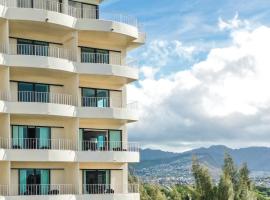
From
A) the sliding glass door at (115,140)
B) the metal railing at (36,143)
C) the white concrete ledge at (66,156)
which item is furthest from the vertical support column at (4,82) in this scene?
the sliding glass door at (115,140)

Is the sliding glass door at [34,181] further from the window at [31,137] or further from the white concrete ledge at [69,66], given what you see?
the white concrete ledge at [69,66]

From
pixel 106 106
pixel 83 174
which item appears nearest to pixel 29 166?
pixel 83 174

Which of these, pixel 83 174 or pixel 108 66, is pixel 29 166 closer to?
pixel 83 174

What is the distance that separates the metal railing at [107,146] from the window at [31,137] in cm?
215

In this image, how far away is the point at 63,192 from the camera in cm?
3369

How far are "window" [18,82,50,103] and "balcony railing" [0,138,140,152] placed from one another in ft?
7.12

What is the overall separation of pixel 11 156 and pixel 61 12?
8.92 meters

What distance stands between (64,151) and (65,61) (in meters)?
4.80

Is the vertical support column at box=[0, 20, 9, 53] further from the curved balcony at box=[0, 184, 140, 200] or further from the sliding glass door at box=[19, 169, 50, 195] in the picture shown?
the curved balcony at box=[0, 184, 140, 200]

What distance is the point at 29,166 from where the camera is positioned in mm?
33219

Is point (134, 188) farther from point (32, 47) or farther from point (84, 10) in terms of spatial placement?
point (84, 10)

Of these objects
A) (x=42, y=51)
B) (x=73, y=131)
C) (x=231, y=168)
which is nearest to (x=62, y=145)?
(x=73, y=131)

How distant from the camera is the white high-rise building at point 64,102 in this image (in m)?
32.5

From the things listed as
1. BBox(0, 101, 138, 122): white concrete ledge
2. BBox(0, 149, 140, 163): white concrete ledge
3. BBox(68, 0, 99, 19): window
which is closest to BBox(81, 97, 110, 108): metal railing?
BBox(0, 101, 138, 122): white concrete ledge
